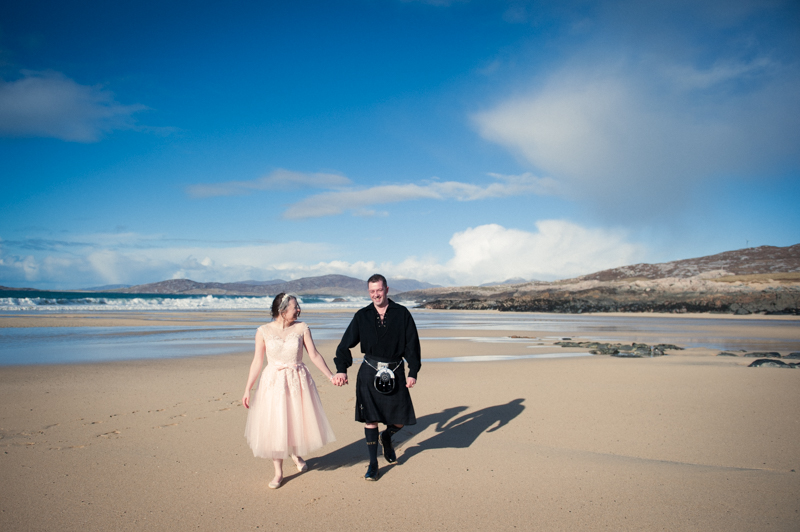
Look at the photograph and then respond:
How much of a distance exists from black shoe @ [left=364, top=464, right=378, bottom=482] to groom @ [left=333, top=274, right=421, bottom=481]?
79 millimetres

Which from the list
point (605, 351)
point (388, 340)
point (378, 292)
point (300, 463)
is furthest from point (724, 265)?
point (300, 463)

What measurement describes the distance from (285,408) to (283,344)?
64 centimetres

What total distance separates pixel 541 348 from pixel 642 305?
33.8m

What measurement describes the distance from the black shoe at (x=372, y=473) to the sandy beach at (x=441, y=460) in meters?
0.07

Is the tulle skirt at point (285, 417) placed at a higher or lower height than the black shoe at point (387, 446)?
higher

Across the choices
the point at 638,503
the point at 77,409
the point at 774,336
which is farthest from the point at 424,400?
the point at 774,336

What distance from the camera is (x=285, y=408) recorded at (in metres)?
4.64

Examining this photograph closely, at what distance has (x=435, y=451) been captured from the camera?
5.73 metres

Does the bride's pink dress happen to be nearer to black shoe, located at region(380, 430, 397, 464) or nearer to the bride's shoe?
the bride's shoe

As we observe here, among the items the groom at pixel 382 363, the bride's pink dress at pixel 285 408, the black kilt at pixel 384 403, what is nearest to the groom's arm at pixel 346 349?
the groom at pixel 382 363

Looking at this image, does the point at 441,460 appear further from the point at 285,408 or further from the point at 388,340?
the point at 285,408

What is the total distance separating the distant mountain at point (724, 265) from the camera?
79.9 meters

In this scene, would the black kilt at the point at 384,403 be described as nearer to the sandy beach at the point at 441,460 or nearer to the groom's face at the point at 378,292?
the sandy beach at the point at 441,460

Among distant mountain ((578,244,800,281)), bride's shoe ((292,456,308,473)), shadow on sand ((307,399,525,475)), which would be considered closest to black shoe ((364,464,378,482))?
shadow on sand ((307,399,525,475))
